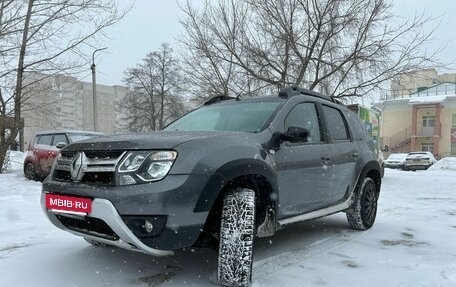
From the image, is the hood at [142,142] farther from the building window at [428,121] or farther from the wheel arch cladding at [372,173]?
Answer: the building window at [428,121]

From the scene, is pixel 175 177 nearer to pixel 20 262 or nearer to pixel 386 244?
pixel 20 262

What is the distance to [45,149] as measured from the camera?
11578mm

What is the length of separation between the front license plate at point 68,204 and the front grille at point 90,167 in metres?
0.15

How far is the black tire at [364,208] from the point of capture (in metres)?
5.55

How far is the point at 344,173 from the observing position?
5098mm

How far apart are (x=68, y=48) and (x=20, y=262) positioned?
1130 centimetres

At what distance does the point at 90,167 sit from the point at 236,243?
1.23 metres

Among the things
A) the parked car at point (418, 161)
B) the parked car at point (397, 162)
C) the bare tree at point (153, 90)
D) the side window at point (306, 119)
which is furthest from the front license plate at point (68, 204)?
the bare tree at point (153, 90)

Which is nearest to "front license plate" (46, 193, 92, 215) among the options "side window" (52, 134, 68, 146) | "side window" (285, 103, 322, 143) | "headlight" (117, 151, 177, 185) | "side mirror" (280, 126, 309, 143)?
"headlight" (117, 151, 177, 185)

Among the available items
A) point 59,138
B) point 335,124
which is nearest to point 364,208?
point 335,124

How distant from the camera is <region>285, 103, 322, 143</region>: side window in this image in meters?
4.39

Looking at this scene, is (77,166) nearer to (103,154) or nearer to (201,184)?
(103,154)

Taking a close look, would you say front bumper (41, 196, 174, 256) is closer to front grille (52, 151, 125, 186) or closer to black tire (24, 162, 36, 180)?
front grille (52, 151, 125, 186)

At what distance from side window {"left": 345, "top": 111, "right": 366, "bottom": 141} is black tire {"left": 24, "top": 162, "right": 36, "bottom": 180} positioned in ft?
30.2
